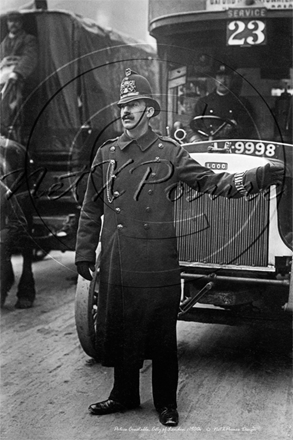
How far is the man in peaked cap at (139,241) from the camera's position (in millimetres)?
3525

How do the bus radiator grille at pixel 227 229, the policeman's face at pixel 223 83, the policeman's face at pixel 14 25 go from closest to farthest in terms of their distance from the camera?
the bus radiator grille at pixel 227 229 → the policeman's face at pixel 223 83 → the policeman's face at pixel 14 25

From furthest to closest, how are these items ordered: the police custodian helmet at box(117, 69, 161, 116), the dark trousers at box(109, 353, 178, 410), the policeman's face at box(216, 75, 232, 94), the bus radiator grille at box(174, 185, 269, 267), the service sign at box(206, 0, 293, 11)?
1. the policeman's face at box(216, 75, 232, 94)
2. the service sign at box(206, 0, 293, 11)
3. the bus radiator grille at box(174, 185, 269, 267)
4. the dark trousers at box(109, 353, 178, 410)
5. the police custodian helmet at box(117, 69, 161, 116)

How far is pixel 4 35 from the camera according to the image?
7.12 meters

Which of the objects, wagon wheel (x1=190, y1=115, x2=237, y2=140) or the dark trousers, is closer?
the dark trousers

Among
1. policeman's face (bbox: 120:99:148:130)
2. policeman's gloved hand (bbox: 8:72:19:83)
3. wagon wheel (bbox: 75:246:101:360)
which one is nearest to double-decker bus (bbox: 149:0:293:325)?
wagon wheel (bbox: 75:246:101:360)

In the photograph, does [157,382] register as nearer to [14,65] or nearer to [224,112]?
[224,112]

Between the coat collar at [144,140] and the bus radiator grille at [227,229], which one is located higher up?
the coat collar at [144,140]

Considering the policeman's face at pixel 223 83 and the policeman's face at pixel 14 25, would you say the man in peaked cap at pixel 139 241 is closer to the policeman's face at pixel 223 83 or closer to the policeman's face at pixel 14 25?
the policeman's face at pixel 223 83

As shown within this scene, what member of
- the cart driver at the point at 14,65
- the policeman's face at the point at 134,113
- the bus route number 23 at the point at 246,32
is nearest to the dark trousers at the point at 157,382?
the policeman's face at the point at 134,113

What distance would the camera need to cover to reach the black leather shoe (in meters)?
3.55

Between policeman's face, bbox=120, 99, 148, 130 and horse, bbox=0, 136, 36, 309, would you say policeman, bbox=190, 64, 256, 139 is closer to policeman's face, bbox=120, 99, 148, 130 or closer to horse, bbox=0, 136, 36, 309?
policeman's face, bbox=120, 99, 148, 130

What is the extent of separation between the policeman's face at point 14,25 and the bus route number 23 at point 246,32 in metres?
3.12

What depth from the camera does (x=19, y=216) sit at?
20.9 feet

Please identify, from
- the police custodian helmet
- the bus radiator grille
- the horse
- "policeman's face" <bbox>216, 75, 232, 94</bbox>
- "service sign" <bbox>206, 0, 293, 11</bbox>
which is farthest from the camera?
the horse
